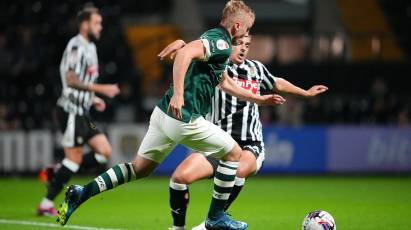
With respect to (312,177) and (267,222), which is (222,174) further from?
(312,177)

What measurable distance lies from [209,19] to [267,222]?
65.5ft

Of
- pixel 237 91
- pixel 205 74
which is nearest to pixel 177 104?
pixel 205 74

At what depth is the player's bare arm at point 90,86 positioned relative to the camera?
941 cm

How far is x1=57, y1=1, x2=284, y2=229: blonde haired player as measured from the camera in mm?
6637

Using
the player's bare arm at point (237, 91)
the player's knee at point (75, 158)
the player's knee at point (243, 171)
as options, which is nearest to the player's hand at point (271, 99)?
the player's bare arm at point (237, 91)

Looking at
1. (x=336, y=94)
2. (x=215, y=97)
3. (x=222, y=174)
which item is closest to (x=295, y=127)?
(x=336, y=94)

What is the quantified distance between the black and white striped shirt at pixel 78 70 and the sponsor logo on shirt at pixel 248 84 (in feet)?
7.99

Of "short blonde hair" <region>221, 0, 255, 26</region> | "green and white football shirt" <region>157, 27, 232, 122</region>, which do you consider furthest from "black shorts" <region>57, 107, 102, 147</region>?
"short blonde hair" <region>221, 0, 255, 26</region>

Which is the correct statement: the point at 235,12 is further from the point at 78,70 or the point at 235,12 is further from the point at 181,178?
the point at 78,70

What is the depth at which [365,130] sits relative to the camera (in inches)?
680

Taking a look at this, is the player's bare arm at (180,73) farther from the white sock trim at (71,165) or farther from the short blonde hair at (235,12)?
the white sock trim at (71,165)

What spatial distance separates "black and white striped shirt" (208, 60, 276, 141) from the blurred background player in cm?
210

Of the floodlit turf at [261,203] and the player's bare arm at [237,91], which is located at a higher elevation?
the player's bare arm at [237,91]

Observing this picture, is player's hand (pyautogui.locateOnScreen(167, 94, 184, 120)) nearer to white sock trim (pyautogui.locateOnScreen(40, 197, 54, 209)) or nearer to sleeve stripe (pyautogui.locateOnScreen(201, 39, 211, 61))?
sleeve stripe (pyautogui.locateOnScreen(201, 39, 211, 61))
